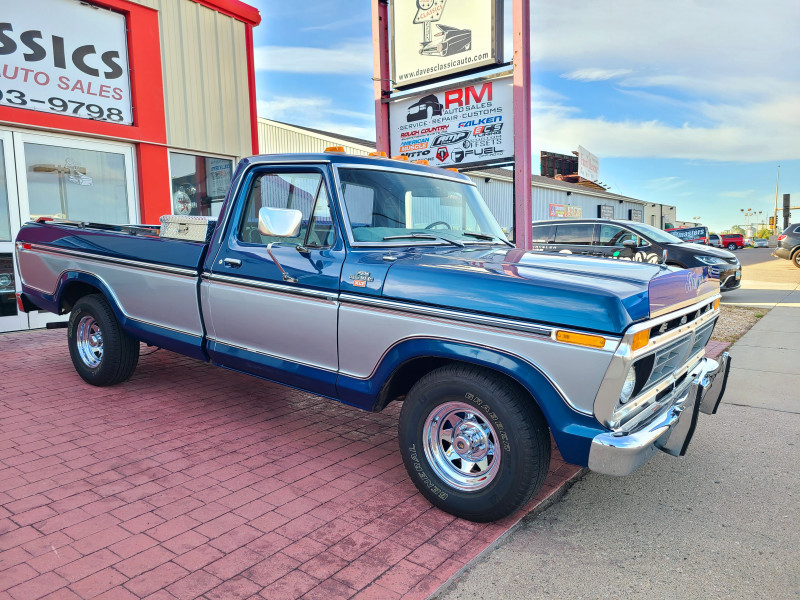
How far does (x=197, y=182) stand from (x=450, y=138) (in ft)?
14.7

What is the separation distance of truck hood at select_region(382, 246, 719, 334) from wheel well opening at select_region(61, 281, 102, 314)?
3.51 m

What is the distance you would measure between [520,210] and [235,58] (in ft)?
20.7

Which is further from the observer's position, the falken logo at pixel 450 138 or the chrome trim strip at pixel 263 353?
the falken logo at pixel 450 138

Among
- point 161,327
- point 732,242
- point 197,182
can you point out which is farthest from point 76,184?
point 732,242

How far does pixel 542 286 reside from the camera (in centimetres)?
272

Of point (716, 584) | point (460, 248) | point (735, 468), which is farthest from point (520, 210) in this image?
point (716, 584)

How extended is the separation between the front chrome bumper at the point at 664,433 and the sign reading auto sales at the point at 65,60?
837 centimetres

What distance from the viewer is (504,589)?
2.51 meters

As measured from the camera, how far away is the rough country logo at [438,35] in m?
7.59

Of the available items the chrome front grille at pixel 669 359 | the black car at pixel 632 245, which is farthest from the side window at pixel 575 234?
the chrome front grille at pixel 669 359

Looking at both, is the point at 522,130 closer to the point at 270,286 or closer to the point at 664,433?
the point at 270,286

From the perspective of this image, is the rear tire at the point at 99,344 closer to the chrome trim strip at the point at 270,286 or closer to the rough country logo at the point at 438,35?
the chrome trim strip at the point at 270,286

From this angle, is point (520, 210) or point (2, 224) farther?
point (2, 224)

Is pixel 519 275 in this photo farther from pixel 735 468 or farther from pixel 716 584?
pixel 735 468
